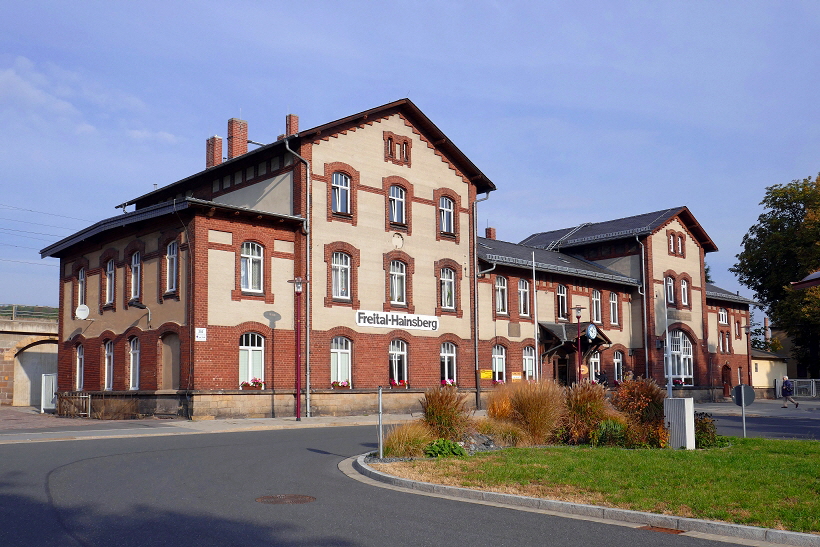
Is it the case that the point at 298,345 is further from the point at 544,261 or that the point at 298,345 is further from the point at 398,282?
the point at 544,261

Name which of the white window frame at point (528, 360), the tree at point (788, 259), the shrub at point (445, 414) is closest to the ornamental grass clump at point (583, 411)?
the shrub at point (445, 414)

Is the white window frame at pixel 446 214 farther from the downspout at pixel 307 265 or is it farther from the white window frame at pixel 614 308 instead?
the white window frame at pixel 614 308

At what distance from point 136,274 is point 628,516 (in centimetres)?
2471

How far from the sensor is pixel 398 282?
107ft

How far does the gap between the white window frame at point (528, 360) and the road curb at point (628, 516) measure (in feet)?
90.0

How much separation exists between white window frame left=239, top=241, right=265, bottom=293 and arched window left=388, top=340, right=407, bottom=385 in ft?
20.8

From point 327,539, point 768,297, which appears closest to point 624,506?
point 327,539

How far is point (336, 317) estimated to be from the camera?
30.0 m

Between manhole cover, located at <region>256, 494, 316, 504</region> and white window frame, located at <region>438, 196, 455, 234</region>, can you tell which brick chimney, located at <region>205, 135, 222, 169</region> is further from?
manhole cover, located at <region>256, 494, 316, 504</region>

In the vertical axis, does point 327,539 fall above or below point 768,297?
below

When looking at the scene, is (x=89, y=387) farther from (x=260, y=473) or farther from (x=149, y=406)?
(x=260, y=473)

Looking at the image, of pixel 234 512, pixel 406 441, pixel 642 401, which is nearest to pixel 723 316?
pixel 642 401

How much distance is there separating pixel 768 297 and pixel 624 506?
178 ft

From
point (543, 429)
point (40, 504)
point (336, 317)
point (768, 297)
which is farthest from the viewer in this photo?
point (768, 297)
